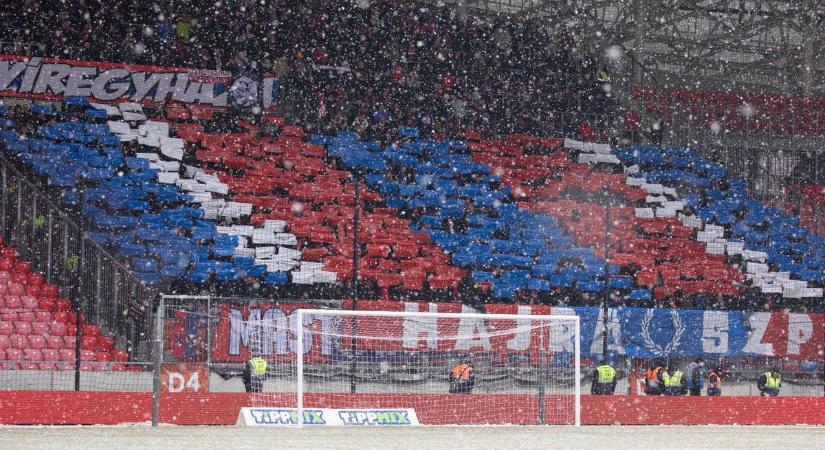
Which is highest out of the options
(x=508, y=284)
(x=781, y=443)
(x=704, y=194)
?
(x=704, y=194)

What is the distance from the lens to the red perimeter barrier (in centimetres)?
1544

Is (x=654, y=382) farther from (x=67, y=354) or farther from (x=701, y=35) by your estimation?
(x=701, y=35)

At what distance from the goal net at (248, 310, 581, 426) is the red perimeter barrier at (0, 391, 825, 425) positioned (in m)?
0.03

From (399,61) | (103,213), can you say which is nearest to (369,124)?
(399,61)

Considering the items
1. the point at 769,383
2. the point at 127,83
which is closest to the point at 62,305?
the point at 127,83

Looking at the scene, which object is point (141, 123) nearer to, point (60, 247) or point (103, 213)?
point (103, 213)

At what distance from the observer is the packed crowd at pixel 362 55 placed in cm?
2769

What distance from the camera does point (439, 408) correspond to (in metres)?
17.1

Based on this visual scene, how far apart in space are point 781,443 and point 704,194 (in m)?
17.7

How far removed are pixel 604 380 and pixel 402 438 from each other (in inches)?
258

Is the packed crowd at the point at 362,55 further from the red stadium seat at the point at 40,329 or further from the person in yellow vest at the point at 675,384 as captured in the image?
the person in yellow vest at the point at 675,384

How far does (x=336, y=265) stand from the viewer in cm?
2353

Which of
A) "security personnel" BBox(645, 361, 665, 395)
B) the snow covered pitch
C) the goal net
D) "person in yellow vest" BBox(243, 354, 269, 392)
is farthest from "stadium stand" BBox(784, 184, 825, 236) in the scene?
"person in yellow vest" BBox(243, 354, 269, 392)

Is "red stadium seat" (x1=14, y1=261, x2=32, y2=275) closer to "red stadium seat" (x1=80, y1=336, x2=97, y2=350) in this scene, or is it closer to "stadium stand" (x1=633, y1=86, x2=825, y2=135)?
"red stadium seat" (x1=80, y1=336, x2=97, y2=350)
